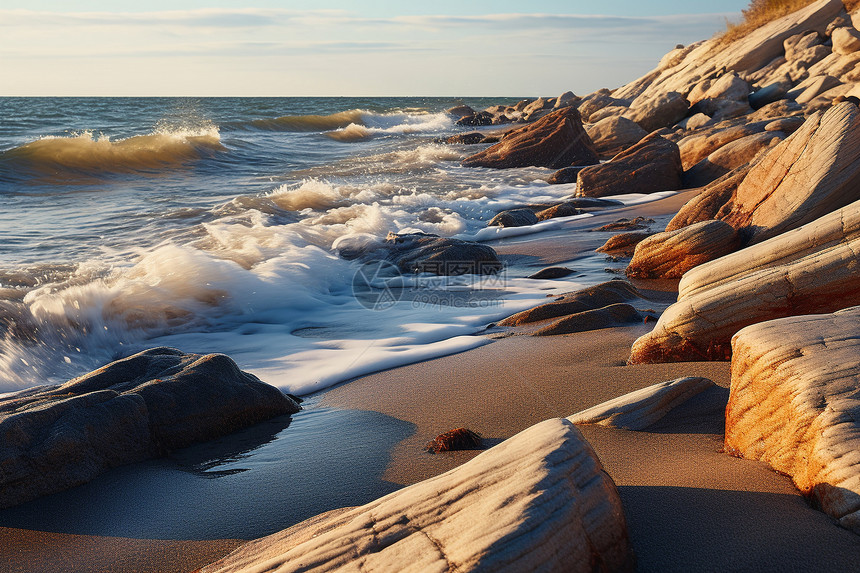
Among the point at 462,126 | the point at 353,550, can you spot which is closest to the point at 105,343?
the point at 353,550

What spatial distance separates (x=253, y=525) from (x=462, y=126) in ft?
119

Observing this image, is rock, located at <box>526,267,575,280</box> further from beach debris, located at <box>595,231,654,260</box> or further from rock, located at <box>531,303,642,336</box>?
rock, located at <box>531,303,642,336</box>

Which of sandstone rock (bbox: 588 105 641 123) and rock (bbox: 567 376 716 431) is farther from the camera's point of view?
sandstone rock (bbox: 588 105 641 123)

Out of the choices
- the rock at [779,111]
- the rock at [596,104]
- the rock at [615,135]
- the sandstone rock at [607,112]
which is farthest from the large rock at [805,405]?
the rock at [596,104]

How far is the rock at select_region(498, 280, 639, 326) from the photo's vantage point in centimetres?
503

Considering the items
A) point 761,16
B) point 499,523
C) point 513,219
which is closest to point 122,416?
point 499,523

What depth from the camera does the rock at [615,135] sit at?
17.4 m

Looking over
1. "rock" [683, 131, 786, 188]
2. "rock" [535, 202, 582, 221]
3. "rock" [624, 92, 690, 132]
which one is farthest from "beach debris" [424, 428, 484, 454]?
"rock" [624, 92, 690, 132]

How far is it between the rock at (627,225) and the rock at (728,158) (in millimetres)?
2422

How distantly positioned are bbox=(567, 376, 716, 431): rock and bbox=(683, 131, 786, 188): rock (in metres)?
8.61

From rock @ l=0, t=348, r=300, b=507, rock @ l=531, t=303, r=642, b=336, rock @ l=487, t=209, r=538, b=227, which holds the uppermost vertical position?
rock @ l=487, t=209, r=538, b=227

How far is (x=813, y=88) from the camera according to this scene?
1659 cm

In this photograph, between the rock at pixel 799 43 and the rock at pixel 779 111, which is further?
the rock at pixel 799 43

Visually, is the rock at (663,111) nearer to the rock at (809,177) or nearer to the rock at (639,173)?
the rock at (639,173)
